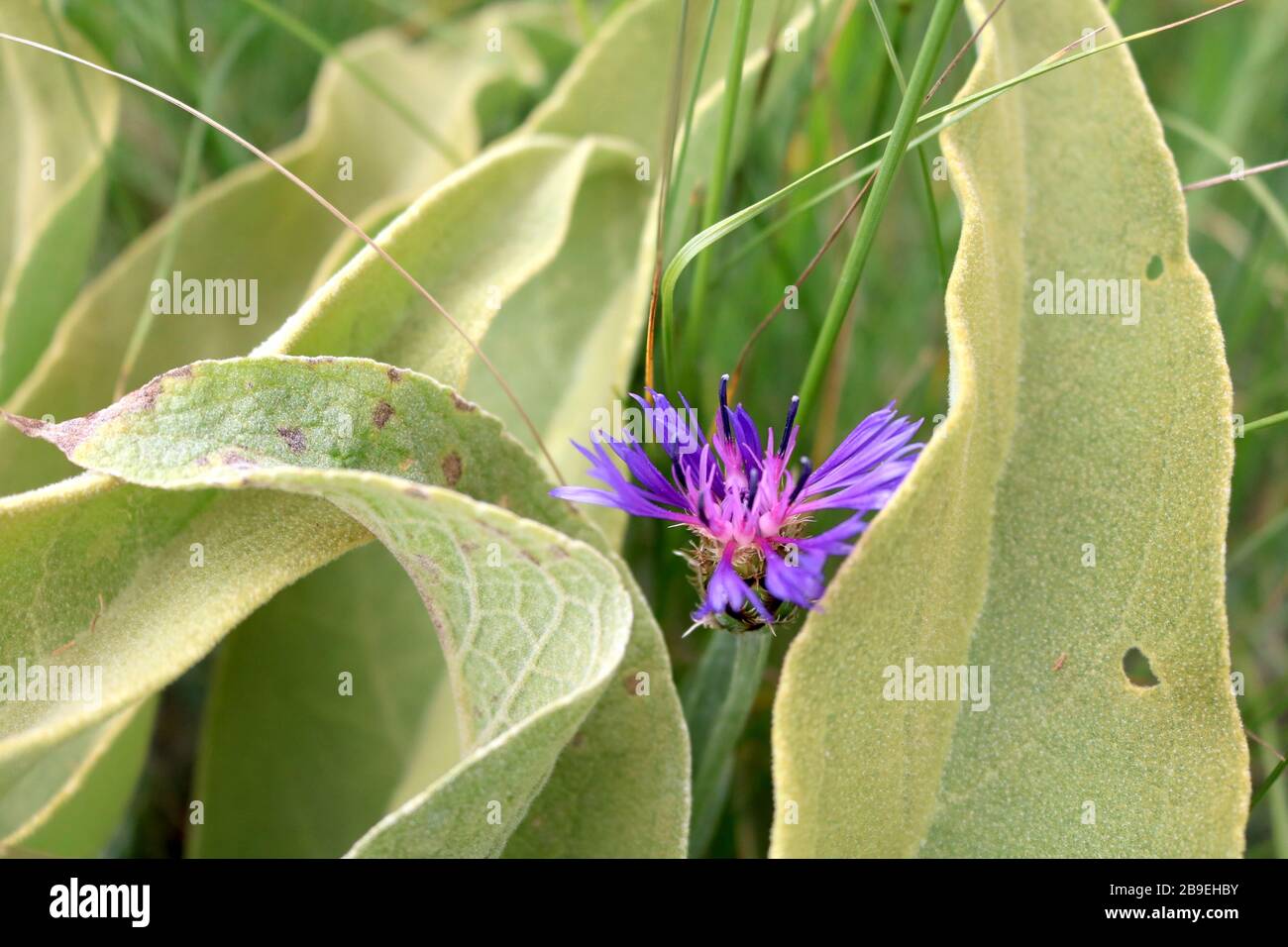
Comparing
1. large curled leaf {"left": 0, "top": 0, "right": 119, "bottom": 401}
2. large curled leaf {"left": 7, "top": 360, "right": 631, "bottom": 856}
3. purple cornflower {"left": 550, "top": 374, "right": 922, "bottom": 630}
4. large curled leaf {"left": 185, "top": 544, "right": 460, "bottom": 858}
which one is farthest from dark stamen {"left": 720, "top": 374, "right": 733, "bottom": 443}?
large curled leaf {"left": 0, "top": 0, "right": 119, "bottom": 401}

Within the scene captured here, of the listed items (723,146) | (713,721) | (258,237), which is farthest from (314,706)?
(723,146)

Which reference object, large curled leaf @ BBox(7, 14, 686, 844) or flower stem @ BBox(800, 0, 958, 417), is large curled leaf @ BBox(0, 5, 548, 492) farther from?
flower stem @ BBox(800, 0, 958, 417)

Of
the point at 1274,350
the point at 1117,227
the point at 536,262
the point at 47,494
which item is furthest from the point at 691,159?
the point at 1274,350

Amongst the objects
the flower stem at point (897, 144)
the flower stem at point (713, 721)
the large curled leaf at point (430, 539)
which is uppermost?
the flower stem at point (897, 144)

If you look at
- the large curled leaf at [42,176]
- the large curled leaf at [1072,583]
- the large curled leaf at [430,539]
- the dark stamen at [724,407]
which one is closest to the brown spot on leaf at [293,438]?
the large curled leaf at [430,539]

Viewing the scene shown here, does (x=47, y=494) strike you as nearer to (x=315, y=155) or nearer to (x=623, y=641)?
(x=623, y=641)

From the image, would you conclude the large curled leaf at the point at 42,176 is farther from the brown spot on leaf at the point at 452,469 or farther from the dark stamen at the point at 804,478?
the dark stamen at the point at 804,478

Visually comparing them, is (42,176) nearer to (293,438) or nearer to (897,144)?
(293,438)
